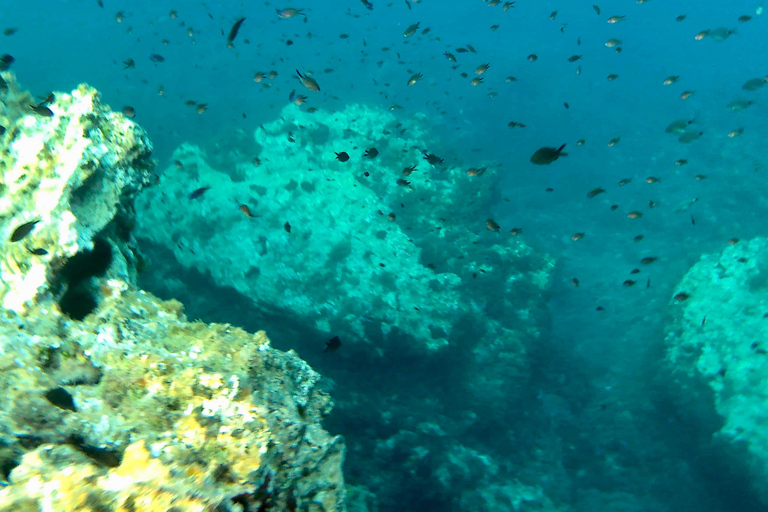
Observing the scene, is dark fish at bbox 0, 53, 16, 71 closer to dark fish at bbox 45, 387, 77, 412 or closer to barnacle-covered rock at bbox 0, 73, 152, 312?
barnacle-covered rock at bbox 0, 73, 152, 312

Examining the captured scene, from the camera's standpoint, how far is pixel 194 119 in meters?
18.8

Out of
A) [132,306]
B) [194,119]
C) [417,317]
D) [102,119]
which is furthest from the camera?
[194,119]

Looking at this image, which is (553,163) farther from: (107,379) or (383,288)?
(107,379)

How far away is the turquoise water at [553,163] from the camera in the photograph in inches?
405

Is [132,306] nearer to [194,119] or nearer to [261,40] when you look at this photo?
[194,119]

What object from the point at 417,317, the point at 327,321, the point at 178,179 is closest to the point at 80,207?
the point at 327,321

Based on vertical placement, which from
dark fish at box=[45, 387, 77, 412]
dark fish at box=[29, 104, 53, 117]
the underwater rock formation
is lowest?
dark fish at box=[45, 387, 77, 412]

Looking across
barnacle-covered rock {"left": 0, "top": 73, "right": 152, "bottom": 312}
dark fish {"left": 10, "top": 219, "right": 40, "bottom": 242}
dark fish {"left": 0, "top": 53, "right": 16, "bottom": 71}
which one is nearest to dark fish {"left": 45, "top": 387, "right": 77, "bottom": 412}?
barnacle-covered rock {"left": 0, "top": 73, "right": 152, "bottom": 312}

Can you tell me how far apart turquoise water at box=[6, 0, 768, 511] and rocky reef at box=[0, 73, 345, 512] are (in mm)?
5797

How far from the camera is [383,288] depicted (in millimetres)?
11250

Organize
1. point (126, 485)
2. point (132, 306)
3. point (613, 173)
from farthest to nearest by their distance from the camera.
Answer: point (613, 173) → point (132, 306) → point (126, 485)

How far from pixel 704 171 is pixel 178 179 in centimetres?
2588

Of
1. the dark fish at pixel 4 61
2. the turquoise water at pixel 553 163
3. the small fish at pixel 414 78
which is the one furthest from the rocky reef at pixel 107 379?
the small fish at pixel 414 78

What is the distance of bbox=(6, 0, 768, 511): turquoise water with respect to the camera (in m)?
10.3
